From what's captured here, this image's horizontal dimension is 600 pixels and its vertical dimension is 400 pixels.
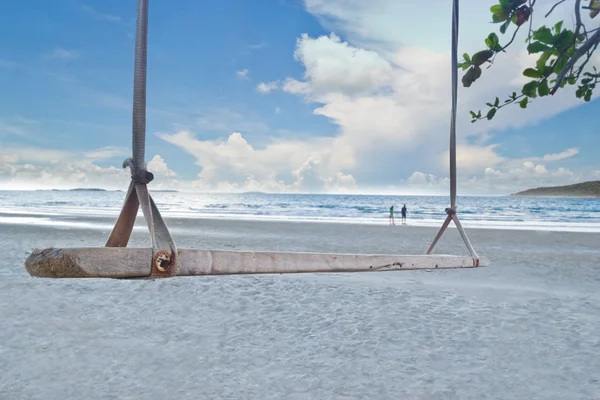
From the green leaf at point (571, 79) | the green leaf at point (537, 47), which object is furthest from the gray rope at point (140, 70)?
the green leaf at point (571, 79)

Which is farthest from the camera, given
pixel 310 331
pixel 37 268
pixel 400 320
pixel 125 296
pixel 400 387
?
pixel 125 296

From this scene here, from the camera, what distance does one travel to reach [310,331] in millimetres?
3061

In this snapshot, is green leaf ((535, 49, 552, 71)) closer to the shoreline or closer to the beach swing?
the beach swing

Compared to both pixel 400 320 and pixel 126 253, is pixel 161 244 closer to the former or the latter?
pixel 126 253

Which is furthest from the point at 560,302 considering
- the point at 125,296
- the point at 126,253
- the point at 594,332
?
the point at 126,253

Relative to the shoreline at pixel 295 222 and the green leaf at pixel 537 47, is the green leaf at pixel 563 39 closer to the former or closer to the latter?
the green leaf at pixel 537 47

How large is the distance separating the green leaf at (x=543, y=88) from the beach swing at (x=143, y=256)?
69 cm

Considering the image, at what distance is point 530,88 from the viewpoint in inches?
39.2

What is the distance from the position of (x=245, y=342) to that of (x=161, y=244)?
1961mm

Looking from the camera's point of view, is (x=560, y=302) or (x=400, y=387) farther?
(x=560, y=302)

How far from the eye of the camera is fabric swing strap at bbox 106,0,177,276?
3.40 feet

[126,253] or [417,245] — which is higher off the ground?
[126,253]

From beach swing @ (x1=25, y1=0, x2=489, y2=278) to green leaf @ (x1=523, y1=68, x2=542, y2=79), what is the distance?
70 cm

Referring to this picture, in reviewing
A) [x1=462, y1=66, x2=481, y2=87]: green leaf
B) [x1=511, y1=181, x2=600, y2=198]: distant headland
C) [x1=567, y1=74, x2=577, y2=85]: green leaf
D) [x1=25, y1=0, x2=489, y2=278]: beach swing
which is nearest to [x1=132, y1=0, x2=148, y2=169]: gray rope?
[x1=25, y1=0, x2=489, y2=278]: beach swing
